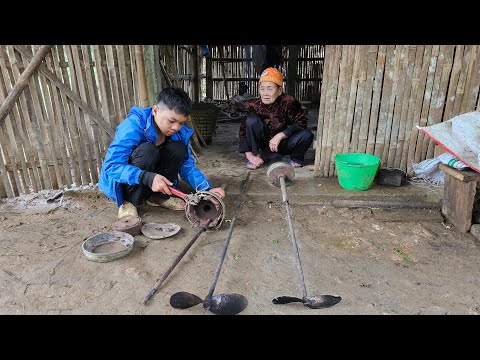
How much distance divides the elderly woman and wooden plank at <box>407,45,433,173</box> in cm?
114

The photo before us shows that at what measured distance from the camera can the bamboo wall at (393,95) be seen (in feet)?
11.8

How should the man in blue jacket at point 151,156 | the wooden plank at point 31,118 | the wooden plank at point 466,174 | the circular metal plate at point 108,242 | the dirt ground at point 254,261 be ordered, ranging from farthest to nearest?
the wooden plank at point 31,118 < the man in blue jacket at point 151,156 < the wooden plank at point 466,174 < the circular metal plate at point 108,242 < the dirt ground at point 254,261

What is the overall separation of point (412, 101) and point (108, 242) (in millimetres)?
3343

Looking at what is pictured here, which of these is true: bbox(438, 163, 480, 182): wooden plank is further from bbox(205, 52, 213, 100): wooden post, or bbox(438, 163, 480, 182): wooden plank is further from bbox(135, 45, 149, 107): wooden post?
bbox(205, 52, 213, 100): wooden post

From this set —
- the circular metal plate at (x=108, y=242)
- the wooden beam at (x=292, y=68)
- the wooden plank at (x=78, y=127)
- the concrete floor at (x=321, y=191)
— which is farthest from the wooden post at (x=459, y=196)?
the wooden beam at (x=292, y=68)

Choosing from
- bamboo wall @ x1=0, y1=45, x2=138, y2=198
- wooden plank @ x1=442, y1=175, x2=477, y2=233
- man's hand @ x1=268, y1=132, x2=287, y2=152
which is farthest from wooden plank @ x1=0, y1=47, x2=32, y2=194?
wooden plank @ x1=442, y1=175, x2=477, y2=233

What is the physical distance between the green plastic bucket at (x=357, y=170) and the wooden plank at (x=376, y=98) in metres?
0.22

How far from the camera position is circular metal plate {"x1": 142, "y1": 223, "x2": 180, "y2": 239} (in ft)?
9.62

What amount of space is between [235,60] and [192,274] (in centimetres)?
1071

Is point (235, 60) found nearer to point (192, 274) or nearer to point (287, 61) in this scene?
point (287, 61)

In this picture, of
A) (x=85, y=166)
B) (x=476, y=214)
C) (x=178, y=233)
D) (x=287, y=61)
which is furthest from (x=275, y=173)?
(x=287, y=61)

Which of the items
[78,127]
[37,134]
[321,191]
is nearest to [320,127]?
[321,191]

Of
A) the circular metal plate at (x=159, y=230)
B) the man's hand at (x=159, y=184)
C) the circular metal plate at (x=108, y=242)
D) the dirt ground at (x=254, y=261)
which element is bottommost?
the dirt ground at (x=254, y=261)

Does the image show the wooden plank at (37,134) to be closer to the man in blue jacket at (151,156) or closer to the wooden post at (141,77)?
the man in blue jacket at (151,156)
